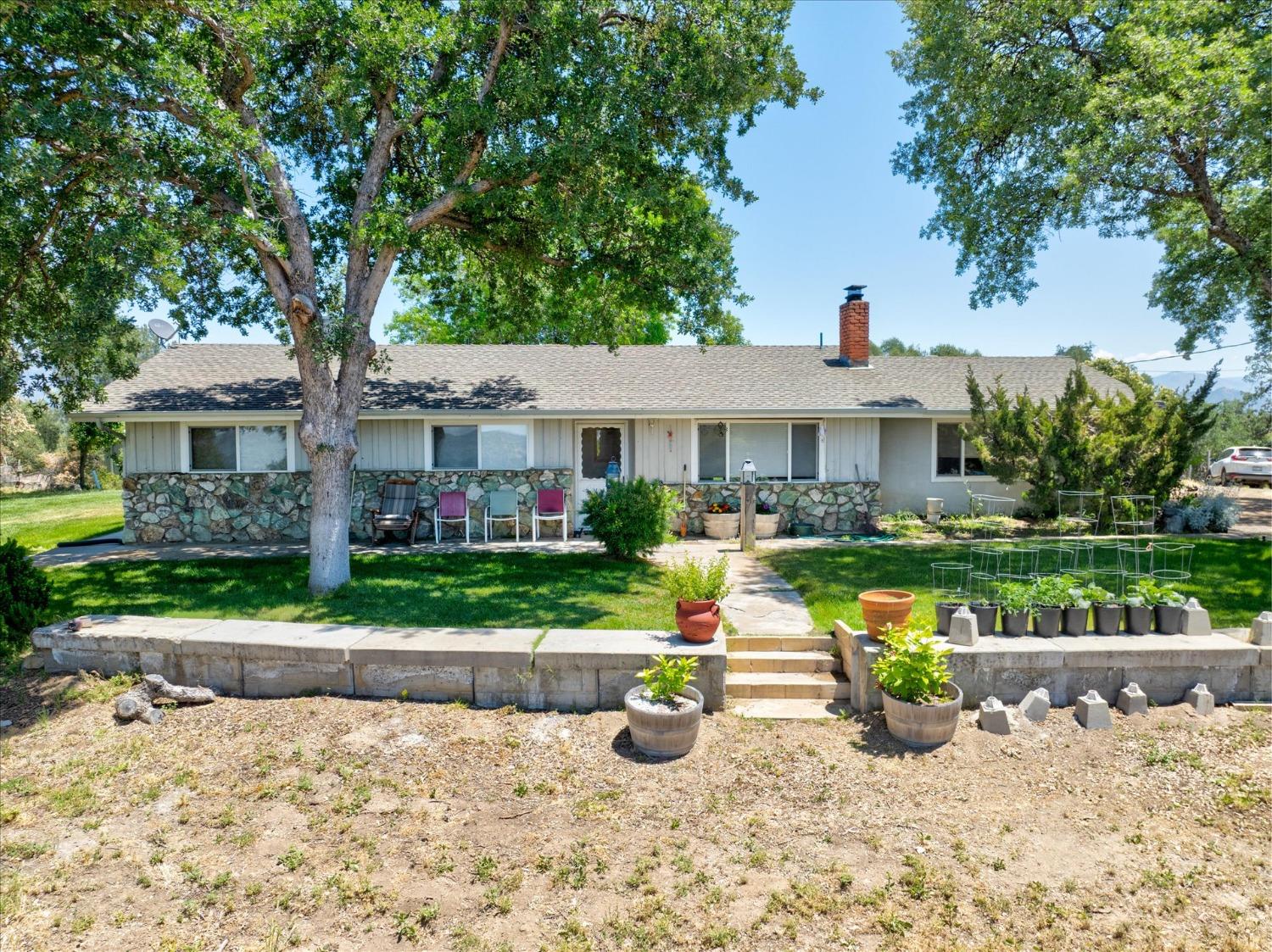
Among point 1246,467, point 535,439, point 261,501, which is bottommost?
point 261,501

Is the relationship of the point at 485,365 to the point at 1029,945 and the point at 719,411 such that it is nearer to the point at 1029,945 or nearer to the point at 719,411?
the point at 719,411

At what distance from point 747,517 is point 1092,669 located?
5759 mm

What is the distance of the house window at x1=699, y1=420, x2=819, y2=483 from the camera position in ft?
40.9

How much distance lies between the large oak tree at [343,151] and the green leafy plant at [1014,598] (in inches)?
217

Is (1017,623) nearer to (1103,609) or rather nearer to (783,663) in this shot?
(1103,609)

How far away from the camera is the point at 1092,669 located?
16.5 ft

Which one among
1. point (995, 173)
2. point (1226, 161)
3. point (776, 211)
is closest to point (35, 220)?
point (776, 211)

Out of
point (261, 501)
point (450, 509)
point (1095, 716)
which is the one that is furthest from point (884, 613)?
point (261, 501)

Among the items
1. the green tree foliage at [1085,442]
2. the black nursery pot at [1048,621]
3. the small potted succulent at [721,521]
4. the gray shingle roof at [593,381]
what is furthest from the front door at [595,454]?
the black nursery pot at [1048,621]

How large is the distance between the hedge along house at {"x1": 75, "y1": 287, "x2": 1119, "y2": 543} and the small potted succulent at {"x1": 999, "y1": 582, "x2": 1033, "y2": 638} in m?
6.78

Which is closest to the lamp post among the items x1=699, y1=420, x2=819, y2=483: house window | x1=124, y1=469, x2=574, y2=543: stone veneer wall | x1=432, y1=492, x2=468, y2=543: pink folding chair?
x1=699, y1=420, x2=819, y2=483: house window

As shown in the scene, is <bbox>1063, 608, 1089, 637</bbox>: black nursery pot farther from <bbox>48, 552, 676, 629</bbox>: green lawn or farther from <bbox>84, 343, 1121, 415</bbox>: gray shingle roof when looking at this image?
<bbox>84, 343, 1121, 415</bbox>: gray shingle roof

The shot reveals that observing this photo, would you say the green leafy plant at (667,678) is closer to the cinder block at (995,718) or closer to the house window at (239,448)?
the cinder block at (995,718)

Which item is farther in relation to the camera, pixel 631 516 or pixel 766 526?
pixel 766 526
